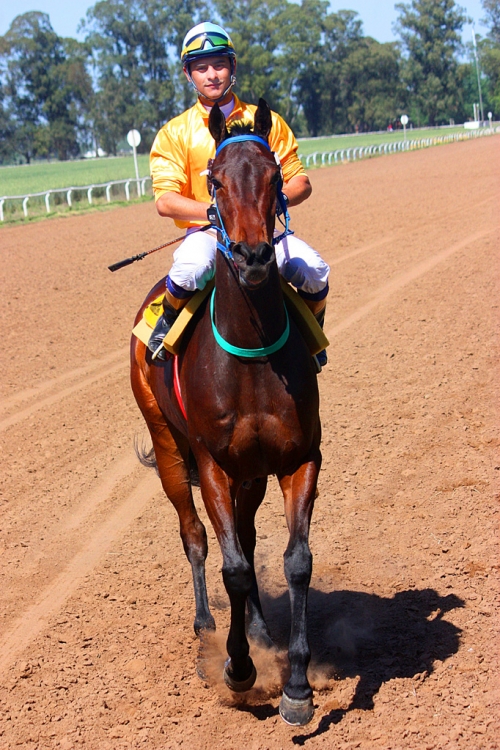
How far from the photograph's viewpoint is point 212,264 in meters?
4.11

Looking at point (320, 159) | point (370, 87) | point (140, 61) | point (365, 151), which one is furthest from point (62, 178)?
point (370, 87)

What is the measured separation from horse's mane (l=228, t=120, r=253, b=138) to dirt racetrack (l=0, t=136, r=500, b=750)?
8.41 ft

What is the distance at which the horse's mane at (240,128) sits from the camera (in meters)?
3.77

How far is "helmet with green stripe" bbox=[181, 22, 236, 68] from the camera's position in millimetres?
4227

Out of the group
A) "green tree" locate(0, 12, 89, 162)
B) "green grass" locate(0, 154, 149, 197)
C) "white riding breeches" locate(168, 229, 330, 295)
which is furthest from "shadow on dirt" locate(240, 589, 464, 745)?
"green tree" locate(0, 12, 89, 162)

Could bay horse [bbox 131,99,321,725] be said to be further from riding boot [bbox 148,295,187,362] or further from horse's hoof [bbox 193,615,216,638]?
horse's hoof [bbox 193,615,216,638]

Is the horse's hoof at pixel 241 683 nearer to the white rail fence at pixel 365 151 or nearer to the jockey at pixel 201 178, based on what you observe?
the jockey at pixel 201 178

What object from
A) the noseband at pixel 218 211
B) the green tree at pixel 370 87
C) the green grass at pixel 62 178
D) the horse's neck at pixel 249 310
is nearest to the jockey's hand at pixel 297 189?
the noseband at pixel 218 211

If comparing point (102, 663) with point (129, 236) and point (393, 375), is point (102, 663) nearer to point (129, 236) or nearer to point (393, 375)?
point (393, 375)

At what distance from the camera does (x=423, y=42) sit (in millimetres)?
106250

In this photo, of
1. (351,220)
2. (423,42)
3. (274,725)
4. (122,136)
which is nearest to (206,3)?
(122,136)

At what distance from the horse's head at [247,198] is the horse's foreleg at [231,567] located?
981 millimetres

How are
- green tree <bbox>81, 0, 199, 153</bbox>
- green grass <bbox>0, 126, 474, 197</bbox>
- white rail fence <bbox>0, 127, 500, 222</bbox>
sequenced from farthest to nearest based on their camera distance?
green tree <bbox>81, 0, 199, 153</bbox> < green grass <bbox>0, 126, 474, 197</bbox> < white rail fence <bbox>0, 127, 500, 222</bbox>

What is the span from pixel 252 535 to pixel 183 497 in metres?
0.61
